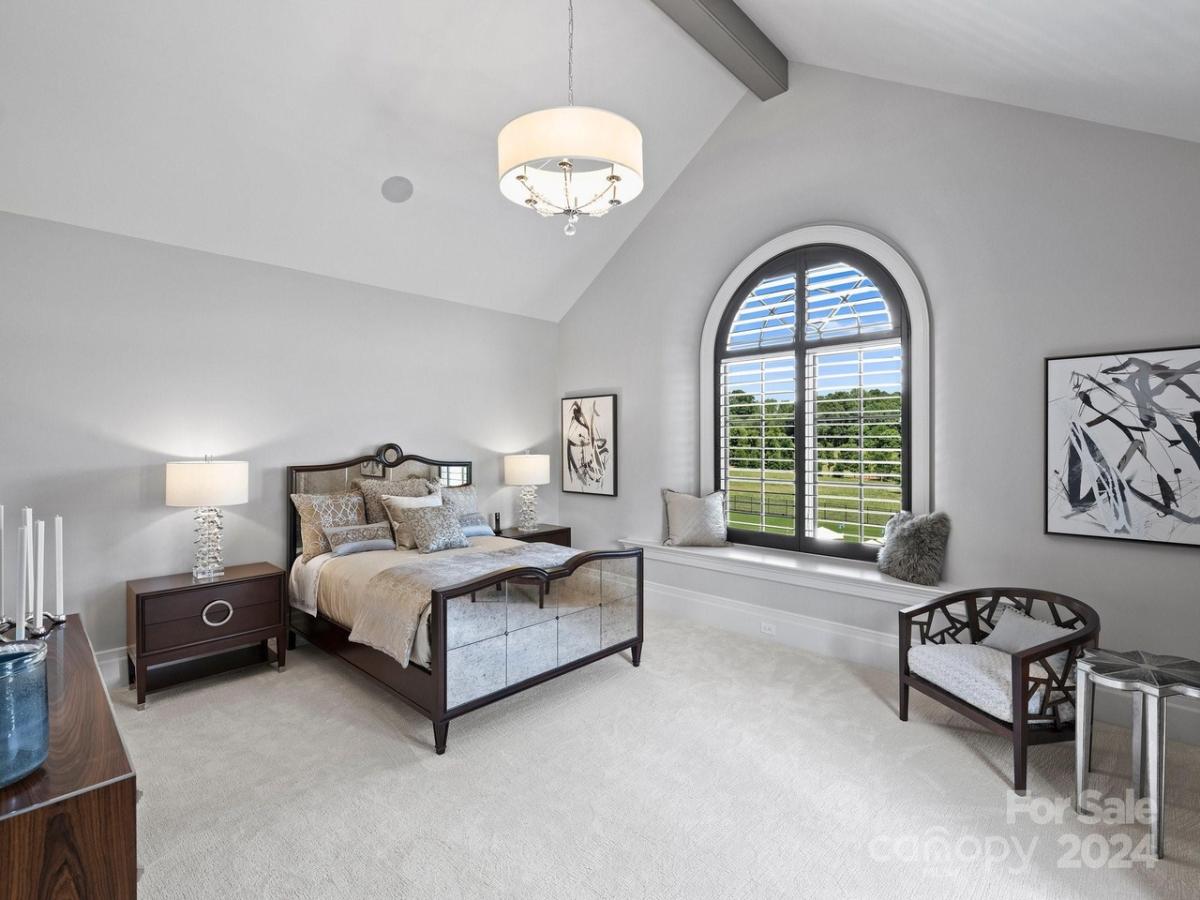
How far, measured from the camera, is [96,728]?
1393 mm

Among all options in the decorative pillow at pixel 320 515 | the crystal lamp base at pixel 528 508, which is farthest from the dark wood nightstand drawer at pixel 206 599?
the crystal lamp base at pixel 528 508

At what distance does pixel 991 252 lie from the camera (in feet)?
11.4

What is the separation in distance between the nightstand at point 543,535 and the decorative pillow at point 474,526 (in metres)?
0.34

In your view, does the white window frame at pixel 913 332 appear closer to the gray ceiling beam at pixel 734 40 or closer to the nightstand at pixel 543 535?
the gray ceiling beam at pixel 734 40

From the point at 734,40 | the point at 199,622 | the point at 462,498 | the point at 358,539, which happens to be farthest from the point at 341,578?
the point at 734,40

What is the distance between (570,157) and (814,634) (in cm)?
334

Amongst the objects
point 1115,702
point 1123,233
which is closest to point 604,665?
point 1115,702

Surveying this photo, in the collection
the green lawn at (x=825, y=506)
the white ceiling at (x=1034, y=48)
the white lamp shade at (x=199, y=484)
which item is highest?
the white ceiling at (x=1034, y=48)

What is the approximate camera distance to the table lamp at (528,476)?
5340 mm

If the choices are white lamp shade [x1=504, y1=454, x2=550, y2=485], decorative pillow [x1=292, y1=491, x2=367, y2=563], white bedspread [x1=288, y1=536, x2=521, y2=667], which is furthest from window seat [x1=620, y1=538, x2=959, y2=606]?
decorative pillow [x1=292, y1=491, x2=367, y2=563]

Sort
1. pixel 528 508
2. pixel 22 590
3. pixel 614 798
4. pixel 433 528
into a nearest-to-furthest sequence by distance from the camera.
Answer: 1. pixel 22 590
2. pixel 614 798
3. pixel 433 528
4. pixel 528 508

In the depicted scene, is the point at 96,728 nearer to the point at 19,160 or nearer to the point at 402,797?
the point at 402,797

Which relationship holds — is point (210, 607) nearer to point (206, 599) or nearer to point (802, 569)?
point (206, 599)

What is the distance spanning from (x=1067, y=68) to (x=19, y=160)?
5060 mm
